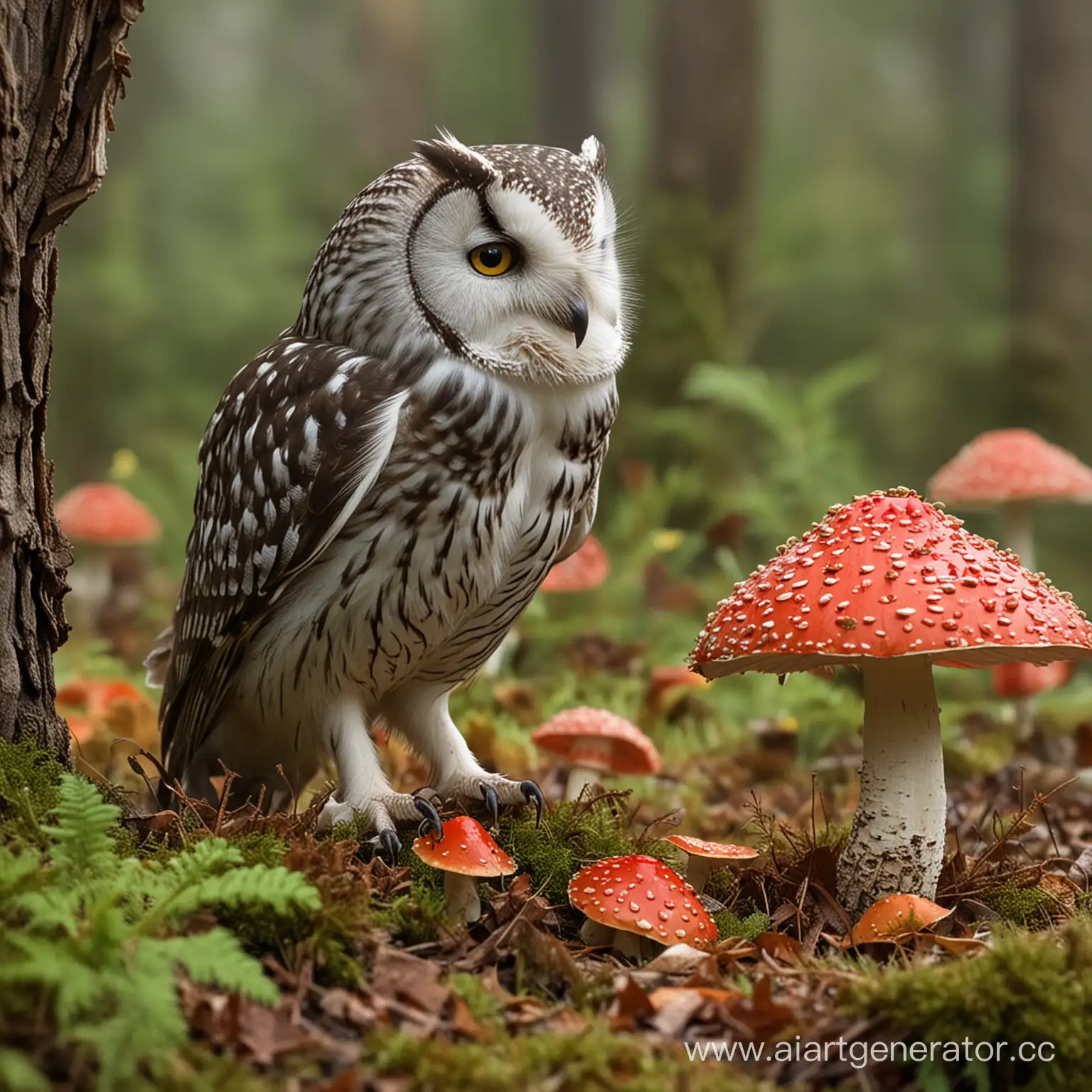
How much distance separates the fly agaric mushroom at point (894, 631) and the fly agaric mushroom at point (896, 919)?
16 centimetres

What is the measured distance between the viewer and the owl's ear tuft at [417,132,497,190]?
319 cm

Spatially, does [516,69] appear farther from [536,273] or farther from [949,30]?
[536,273]

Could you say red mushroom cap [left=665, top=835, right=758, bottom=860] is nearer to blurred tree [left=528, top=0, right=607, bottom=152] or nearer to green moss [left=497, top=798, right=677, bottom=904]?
green moss [left=497, top=798, right=677, bottom=904]

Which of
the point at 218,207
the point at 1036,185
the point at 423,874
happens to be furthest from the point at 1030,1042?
the point at 218,207

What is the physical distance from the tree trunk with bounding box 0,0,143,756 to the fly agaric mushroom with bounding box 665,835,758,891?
5.70 ft

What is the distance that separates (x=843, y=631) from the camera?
286 cm

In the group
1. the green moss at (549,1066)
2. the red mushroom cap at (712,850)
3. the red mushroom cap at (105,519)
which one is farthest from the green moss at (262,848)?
the red mushroom cap at (105,519)

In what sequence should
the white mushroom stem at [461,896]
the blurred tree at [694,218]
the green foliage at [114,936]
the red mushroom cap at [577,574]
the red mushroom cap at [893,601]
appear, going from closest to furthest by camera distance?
the green foliage at [114,936], the red mushroom cap at [893,601], the white mushroom stem at [461,896], the red mushroom cap at [577,574], the blurred tree at [694,218]

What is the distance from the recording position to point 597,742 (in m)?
4.45

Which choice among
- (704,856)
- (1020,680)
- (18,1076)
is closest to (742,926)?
(704,856)

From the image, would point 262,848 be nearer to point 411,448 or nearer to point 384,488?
point 384,488

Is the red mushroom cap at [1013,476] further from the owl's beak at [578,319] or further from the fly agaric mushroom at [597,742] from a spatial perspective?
the owl's beak at [578,319]

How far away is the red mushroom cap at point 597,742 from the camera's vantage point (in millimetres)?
4266

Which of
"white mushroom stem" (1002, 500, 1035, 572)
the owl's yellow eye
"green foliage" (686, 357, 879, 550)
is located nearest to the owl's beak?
the owl's yellow eye
